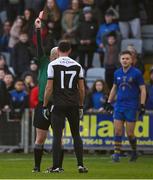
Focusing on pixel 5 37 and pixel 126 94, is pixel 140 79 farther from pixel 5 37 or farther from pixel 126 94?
pixel 5 37

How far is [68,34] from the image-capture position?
79.7 ft

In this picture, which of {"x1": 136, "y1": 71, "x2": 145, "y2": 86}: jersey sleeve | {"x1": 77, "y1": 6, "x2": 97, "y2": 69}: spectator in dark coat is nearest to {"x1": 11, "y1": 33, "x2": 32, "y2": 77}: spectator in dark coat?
{"x1": 77, "y1": 6, "x2": 97, "y2": 69}: spectator in dark coat

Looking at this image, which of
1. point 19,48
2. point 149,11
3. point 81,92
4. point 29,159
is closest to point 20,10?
point 19,48

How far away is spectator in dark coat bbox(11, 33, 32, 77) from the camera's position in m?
24.8

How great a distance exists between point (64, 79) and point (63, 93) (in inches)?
8.9

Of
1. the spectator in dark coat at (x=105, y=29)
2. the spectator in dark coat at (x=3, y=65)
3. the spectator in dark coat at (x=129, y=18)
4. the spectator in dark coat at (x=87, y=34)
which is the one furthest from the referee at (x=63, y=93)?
the spectator in dark coat at (x=129, y=18)

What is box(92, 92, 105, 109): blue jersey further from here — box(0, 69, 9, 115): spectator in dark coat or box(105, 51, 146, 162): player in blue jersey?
box(105, 51, 146, 162): player in blue jersey

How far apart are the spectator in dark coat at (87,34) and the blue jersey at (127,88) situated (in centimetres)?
628

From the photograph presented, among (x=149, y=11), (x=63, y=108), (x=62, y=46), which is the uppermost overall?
(x=149, y=11)

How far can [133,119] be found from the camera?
17.6 m

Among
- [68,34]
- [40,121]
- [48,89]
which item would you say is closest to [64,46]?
[48,89]

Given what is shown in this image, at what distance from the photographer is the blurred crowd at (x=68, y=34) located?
22234 millimetres

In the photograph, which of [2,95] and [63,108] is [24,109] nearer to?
[2,95]

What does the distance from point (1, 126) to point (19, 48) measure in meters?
4.46
